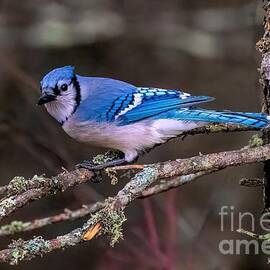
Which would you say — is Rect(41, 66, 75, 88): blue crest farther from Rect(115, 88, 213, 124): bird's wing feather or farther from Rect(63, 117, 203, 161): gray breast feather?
Rect(115, 88, 213, 124): bird's wing feather

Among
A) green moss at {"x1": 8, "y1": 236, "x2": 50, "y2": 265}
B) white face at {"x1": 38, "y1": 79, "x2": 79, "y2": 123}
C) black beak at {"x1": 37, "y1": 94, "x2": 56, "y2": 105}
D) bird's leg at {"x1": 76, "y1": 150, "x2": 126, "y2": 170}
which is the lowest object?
green moss at {"x1": 8, "y1": 236, "x2": 50, "y2": 265}

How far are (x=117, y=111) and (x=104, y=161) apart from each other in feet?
1.39

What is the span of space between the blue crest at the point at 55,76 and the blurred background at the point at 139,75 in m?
0.83

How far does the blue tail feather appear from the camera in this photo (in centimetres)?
247

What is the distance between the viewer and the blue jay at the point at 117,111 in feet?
9.82

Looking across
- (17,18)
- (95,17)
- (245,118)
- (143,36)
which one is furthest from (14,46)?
(245,118)

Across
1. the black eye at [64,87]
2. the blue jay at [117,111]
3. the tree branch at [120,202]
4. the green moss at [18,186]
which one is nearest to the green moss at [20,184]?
the green moss at [18,186]

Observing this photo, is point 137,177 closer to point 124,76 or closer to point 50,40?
point 50,40

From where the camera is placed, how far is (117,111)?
315 cm

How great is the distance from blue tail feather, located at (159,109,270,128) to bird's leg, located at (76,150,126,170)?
30cm

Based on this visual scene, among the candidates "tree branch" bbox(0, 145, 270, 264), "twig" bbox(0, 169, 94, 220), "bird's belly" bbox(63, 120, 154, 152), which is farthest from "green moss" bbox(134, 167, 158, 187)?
"bird's belly" bbox(63, 120, 154, 152)

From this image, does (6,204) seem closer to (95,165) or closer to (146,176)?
(146,176)

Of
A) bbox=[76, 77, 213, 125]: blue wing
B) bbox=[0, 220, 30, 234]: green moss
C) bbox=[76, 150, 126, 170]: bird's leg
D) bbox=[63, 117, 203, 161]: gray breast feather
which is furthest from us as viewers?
bbox=[76, 77, 213, 125]: blue wing

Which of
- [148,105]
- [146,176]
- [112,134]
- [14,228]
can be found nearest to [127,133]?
[112,134]
